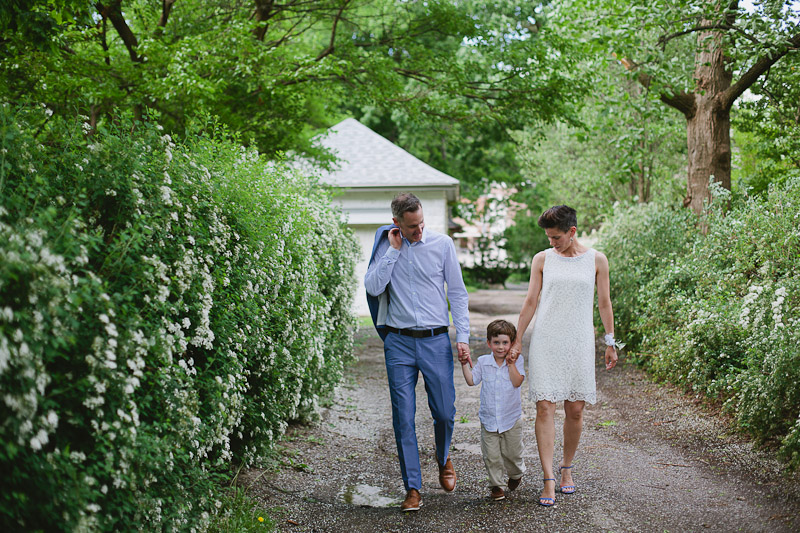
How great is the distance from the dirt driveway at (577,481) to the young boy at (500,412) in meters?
0.22

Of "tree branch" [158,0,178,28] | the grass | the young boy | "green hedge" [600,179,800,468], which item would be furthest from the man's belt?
"tree branch" [158,0,178,28]

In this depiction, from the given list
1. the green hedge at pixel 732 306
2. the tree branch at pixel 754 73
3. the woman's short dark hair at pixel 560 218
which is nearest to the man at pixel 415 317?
the woman's short dark hair at pixel 560 218

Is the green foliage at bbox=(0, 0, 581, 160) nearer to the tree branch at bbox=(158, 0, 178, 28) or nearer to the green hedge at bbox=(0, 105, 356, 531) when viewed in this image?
the tree branch at bbox=(158, 0, 178, 28)

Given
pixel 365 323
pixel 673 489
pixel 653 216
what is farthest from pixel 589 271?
pixel 365 323

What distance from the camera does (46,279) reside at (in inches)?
86.4

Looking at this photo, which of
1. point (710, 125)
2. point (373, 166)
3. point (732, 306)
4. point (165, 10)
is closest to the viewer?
point (732, 306)

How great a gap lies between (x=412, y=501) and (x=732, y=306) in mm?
4061

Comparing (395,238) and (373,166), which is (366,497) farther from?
(373,166)

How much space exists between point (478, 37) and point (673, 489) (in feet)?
32.5

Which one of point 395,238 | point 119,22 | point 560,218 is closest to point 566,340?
point 560,218

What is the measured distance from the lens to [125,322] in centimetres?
268

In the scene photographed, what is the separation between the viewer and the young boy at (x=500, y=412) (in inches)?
195

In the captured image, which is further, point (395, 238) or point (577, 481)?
point (577, 481)

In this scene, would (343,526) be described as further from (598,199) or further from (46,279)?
(598,199)
